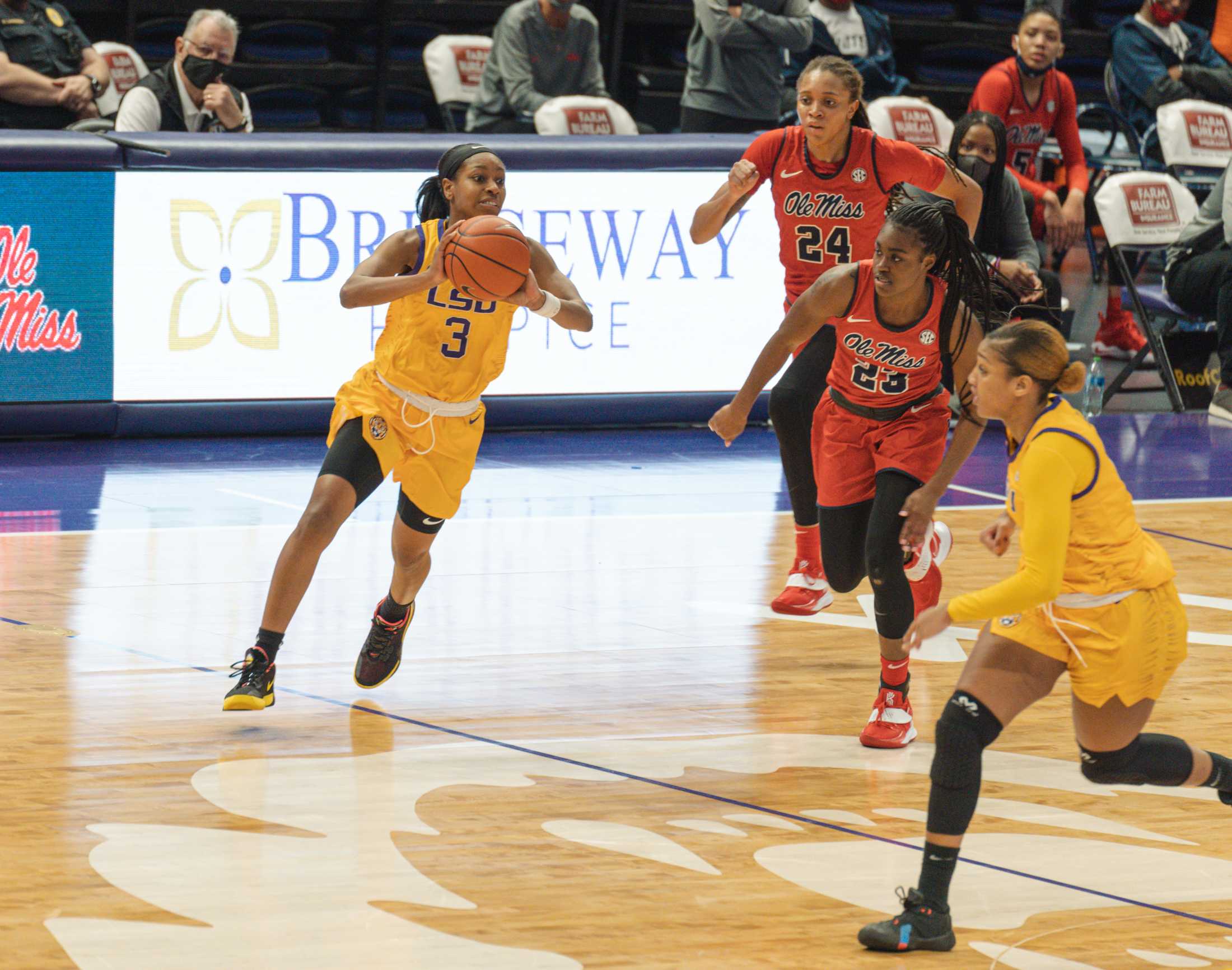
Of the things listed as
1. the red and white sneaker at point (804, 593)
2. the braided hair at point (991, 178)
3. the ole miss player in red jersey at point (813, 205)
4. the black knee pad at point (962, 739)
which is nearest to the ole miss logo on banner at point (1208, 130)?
the braided hair at point (991, 178)

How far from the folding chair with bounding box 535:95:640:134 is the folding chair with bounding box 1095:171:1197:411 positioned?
122 inches

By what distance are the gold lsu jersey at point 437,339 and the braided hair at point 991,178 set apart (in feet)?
14.5

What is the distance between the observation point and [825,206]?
24.4 feet

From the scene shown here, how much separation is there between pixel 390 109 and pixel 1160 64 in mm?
5925

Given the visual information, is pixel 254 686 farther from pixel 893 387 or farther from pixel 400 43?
pixel 400 43

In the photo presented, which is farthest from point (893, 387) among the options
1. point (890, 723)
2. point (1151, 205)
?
point (1151, 205)

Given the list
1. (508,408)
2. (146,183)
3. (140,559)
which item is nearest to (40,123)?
(146,183)

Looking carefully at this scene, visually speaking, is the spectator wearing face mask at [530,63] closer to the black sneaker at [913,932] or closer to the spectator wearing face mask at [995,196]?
the spectator wearing face mask at [995,196]

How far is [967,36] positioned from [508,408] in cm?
755

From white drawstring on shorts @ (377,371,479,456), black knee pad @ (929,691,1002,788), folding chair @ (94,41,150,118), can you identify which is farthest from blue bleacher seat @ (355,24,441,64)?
black knee pad @ (929,691,1002,788)

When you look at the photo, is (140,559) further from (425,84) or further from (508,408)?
(425,84)

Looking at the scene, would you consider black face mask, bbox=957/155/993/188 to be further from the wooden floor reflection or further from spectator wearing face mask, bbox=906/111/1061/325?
the wooden floor reflection

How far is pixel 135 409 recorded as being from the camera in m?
10.6

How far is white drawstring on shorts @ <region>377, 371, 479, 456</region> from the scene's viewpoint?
6273 mm
